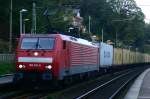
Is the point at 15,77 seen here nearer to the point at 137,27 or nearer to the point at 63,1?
the point at 63,1

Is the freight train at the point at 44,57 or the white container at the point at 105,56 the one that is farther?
the white container at the point at 105,56

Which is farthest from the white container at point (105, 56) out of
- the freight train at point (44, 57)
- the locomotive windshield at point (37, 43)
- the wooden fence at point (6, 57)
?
the locomotive windshield at point (37, 43)

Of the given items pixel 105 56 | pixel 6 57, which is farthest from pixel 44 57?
pixel 6 57

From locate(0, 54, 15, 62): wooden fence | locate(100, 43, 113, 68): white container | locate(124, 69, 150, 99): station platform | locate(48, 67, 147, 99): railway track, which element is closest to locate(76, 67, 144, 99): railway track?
locate(48, 67, 147, 99): railway track

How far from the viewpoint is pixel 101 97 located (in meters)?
24.6

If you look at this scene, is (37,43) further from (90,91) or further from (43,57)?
(90,91)

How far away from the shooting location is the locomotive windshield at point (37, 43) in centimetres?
2577

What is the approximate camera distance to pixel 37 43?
25.9 meters

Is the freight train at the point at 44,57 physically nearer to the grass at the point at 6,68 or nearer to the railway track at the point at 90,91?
the railway track at the point at 90,91

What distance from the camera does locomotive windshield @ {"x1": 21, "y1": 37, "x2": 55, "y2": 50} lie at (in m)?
25.8

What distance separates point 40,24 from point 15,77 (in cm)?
4824

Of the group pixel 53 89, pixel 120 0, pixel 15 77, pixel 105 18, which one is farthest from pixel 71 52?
pixel 120 0

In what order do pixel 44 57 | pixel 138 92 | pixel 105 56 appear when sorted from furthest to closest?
1. pixel 105 56
2. pixel 138 92
3. pixel 44 57

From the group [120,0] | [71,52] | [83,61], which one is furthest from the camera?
[120,0]
